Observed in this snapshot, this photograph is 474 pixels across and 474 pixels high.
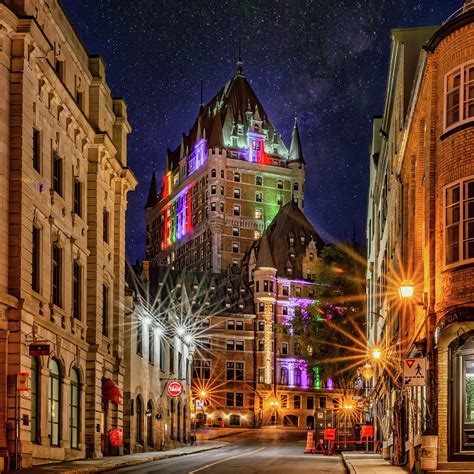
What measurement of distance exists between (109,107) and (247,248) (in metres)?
123

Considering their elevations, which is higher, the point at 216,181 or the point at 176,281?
the point at 216,181

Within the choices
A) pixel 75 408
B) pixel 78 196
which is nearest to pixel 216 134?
pixel 78 196

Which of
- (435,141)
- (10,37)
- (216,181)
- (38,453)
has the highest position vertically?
(216,181)

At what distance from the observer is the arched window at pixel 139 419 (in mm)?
50775

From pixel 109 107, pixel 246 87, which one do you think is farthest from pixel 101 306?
pixel 246 87

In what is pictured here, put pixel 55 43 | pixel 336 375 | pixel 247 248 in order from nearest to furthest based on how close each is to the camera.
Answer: pixel 55 43
pixel 336 375
pixel 247 248

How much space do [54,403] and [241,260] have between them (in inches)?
5238

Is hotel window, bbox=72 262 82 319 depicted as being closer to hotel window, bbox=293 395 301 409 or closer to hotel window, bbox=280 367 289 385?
hotel window, bbox=293 395 301 409

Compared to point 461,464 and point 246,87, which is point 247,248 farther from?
point 461,464

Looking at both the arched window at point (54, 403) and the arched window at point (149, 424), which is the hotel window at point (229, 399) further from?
the arched window at point (54, 403)

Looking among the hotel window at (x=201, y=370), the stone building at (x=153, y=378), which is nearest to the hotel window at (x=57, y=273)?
the stone building at (x=153, y=378)

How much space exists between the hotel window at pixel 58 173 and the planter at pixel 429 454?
65.0 ft

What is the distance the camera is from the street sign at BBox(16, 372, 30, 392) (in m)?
28.7

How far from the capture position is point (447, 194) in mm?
21766
